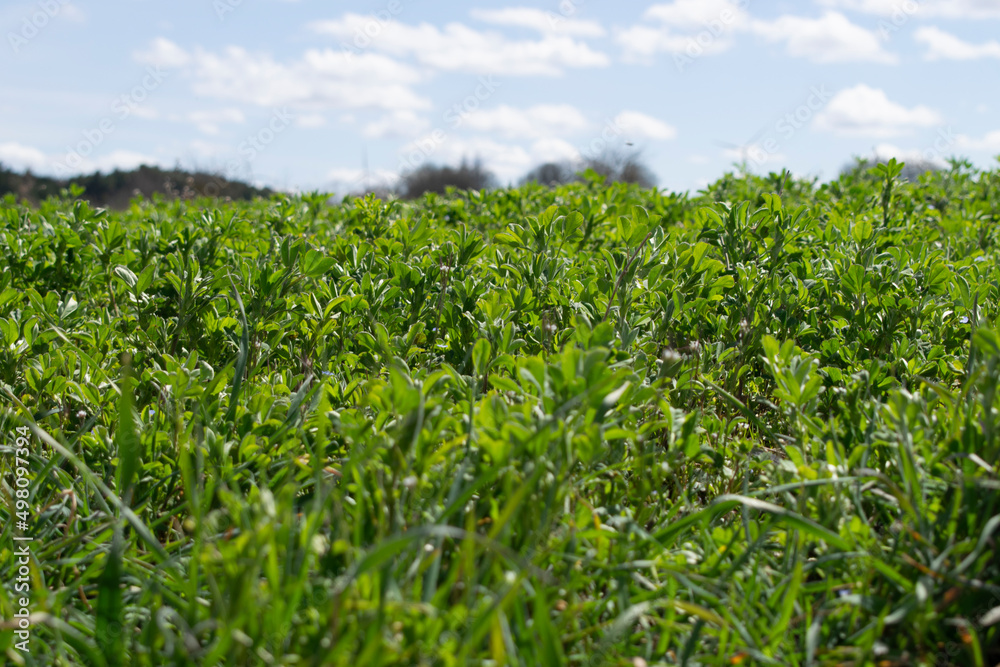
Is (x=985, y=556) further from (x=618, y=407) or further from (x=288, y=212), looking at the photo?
(x=288, y=212)

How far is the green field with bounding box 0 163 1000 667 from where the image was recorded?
1394 mm

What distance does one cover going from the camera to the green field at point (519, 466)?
4.57ft

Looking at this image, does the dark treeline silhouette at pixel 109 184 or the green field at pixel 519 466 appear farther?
the dark treeline silhouette at pixel 109 184

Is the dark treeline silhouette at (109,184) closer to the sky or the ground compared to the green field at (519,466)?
closer to the sky

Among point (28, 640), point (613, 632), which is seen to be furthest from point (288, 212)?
point (613, 632)

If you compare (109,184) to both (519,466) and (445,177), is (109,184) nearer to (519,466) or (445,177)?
(445,177)

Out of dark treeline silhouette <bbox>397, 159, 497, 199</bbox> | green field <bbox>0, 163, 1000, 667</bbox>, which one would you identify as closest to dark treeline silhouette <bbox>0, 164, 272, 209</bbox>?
dark treeline silhouette <bbox>397, 159, 497, 199</bbox>

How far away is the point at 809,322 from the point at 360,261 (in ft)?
6.65

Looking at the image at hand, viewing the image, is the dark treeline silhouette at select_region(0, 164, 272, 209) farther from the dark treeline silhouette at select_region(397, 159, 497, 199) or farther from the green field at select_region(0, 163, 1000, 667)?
the green field at select_region(0, 163, 1000, 667)

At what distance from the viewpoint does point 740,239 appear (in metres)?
3.45

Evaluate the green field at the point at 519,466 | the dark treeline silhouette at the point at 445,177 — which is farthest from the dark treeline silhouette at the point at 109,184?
the green field at the point at 519,466

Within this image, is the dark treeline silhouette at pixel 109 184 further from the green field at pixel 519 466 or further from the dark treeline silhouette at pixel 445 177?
the green field at pixel 519 466

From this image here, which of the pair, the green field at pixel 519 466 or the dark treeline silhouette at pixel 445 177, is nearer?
the green field at pixel 519 466

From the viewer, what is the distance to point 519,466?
1.72 m
